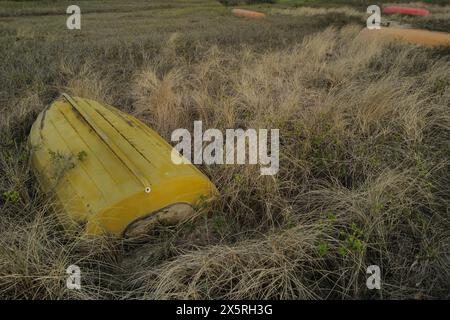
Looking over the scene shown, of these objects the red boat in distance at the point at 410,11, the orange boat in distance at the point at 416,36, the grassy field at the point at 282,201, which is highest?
the red boat in distance at the point at 410,11

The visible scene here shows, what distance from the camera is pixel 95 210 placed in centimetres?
257

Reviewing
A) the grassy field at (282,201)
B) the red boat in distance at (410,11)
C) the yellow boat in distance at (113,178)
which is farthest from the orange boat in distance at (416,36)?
the red boat in distance at (410,11)

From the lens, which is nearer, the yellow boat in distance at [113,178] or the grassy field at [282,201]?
the grassy field at [282,201]

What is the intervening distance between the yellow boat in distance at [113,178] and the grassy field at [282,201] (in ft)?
0.44

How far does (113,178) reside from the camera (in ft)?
8.98

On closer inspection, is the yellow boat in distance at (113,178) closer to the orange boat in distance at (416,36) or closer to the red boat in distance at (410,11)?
the orange boat in distance at (416,36)

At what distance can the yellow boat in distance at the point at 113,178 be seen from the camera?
8.54 ft

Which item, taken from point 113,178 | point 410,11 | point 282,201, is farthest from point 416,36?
→ point 410,11

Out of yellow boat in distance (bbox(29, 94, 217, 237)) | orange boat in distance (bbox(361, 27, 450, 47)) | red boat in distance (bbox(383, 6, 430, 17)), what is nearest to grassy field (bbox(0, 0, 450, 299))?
yellow boat in distance (bbox(29, 94, 217, 237))

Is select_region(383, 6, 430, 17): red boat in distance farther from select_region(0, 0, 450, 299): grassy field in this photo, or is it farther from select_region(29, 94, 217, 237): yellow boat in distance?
select_region(29, 94, 217, 237): yellow boat in distance

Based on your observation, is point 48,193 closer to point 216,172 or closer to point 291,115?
point 216,172

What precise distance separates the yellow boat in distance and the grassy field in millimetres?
135

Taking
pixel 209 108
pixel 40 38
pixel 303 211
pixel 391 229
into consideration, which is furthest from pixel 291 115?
pixel 40 38
